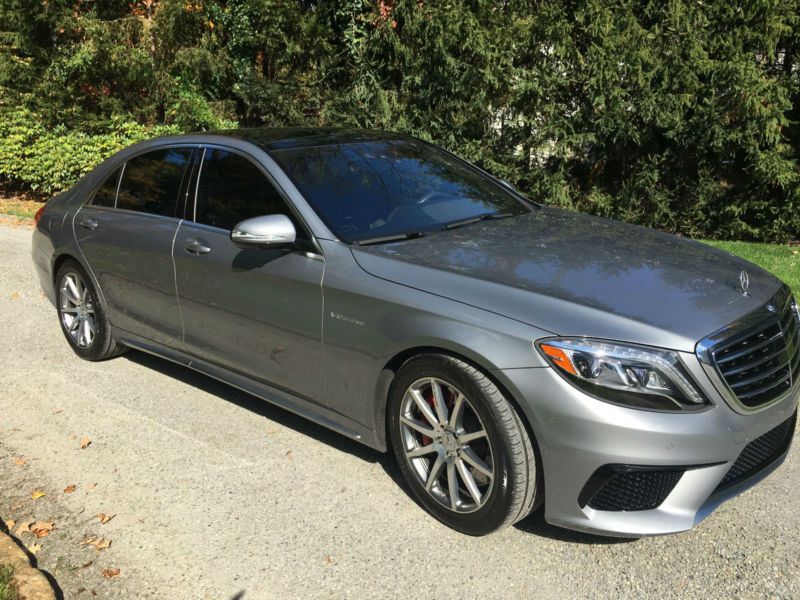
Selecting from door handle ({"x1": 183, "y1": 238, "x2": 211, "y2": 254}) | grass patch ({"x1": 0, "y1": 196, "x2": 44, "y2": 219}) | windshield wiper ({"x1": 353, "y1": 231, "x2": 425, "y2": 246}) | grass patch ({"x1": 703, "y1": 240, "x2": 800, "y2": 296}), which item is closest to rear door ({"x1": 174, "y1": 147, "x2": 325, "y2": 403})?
door handle ({"x1": 183, "y1": 238, "x2": 211, "y2": 254})

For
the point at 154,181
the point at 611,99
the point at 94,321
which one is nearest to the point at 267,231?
the point at 154,181

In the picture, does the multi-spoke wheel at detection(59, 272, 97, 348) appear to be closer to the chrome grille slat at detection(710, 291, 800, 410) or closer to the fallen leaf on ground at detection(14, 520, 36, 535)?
the fallen leaf on ground at detection(14, 520, 36, 535)

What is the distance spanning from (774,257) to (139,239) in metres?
6.99

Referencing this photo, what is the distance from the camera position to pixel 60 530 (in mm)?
3758

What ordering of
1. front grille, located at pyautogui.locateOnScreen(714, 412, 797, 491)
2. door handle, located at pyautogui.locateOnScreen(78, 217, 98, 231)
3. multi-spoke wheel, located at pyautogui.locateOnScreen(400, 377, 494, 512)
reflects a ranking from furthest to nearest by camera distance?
door handle, located at pyautogui.locateOnScreen(78, 217, 98, 231) → multi-spoke wheel, located at pyautogui.locateOnScreen(400, 377, 494, 512) → front grille, located at pyautogui.locateOnScreen(714, 412, 797, 491)

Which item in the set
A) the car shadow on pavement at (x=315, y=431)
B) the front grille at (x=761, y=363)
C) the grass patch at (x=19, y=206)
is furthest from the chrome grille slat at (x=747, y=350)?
the grass patch at (x=19, y=206)

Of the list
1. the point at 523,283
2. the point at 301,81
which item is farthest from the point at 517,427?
the point at 301,81

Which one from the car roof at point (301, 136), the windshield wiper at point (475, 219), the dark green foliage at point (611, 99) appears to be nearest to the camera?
the windshield wiper at point (475, 219)

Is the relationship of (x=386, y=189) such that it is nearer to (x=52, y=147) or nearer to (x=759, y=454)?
(x=759, y=454)

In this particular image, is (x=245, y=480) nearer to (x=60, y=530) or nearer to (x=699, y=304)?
(x=60, y=530)

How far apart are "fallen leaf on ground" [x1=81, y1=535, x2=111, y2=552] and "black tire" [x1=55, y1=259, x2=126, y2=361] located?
226 cm

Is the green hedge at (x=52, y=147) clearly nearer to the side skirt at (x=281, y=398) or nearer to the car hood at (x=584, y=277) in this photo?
the side skirt at (x=281, y=398)

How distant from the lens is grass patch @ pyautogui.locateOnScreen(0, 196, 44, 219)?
1289cm

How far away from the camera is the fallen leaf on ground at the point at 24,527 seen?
375 cm
